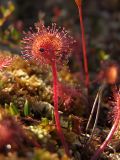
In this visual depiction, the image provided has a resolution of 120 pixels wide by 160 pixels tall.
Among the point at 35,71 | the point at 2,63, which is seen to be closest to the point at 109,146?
the point at 2,63

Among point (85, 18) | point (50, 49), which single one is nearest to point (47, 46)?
point (50, 49)

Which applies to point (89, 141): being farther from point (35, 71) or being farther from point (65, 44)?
point (35, 71)

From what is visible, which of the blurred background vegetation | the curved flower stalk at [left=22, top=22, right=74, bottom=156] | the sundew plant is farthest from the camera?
the blurred background vegetation

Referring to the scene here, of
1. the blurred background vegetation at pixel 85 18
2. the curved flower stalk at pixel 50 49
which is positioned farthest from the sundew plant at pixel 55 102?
the blurred background vegetation at pixel 85 18

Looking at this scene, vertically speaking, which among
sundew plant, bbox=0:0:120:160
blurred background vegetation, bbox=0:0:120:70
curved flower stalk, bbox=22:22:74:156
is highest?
blurred background vegetation, bbox=0:0:120:70

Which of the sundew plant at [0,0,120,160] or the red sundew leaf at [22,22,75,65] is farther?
the red sundew leaf at [22,22,75,65]

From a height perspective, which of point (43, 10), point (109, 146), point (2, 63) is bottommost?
point (109, 146)

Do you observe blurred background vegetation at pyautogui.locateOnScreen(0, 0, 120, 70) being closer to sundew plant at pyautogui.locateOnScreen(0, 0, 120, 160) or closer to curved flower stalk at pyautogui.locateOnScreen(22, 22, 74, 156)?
sundew plant at pyautogui.locateOnScreen(0, 0, 120, 160)

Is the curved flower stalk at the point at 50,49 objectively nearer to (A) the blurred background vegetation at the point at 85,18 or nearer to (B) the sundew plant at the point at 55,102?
(B) the sundew plant at the point at 55,102

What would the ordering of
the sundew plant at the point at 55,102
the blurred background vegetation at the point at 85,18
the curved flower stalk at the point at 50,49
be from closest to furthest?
the sundew plant at the point at 55,102 → the curved flower stalk at the point at 50,49 → the blurred background vegetation at the point at 85,18

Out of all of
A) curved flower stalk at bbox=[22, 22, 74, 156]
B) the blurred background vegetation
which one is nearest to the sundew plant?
curved flower stalk at bbox=[22, 22, 74, 156]

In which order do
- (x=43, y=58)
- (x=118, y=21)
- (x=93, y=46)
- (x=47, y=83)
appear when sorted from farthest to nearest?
(x=118, y=21) < (x=93, y=46) < (x=47, y=83) < (x=43, y=58)
